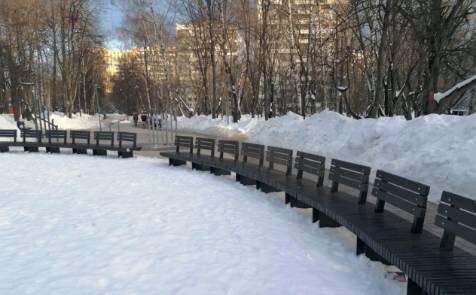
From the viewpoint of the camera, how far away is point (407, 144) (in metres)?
9.30

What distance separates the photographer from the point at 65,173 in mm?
11828

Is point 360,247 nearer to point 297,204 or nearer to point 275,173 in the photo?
point 297,204

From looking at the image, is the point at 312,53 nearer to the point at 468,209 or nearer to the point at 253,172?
the point at 253,172

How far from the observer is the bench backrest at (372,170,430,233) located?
475 centimetres

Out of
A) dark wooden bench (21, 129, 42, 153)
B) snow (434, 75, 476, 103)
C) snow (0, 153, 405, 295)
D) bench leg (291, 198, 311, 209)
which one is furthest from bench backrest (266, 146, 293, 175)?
dark wooden bench (21, 129, 42, 153)

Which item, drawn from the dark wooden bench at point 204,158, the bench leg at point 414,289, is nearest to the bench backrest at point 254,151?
the dark wooden bench at point 204,158

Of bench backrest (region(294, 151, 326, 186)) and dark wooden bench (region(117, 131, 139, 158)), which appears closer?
bench backrest (region(294, 151, 326, 186))

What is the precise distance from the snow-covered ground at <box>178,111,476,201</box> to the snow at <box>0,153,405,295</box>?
2.44 metres

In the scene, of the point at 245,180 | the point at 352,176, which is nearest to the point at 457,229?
the point at 352,176

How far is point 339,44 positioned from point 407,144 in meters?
24.1

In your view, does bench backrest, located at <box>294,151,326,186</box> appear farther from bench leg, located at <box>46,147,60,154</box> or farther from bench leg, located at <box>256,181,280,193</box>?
bench leg, located at <box>46,147,60,154</box>

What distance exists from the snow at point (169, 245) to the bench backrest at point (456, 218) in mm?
745

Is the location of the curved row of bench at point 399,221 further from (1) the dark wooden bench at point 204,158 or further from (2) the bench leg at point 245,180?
(1) the dark wooden bench at point 204,158

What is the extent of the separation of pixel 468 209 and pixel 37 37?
4123 cm
